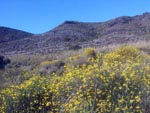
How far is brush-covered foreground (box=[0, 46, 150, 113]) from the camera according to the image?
6.91m

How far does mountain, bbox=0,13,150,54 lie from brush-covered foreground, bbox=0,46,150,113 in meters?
42.0

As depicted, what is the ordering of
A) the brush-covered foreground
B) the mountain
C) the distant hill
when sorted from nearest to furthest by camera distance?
1. the brush-covered foreground
2. the mountain
3. the distant hill

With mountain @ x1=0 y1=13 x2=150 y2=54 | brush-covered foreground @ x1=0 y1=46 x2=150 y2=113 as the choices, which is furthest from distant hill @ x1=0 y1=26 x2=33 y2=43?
brush-covered foreground @ x1=0 y1=46 x2=150 y2=113

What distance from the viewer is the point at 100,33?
2480 inches

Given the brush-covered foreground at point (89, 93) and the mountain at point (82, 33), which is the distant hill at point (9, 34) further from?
the brush-covered foreground at point (89, 93)

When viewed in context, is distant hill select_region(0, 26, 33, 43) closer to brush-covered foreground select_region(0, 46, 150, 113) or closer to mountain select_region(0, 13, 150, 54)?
mountain select_region(0, 13, 150, 54)

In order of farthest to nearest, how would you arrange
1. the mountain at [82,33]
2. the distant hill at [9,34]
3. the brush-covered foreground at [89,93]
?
the distant hill at [9,34]
the mountain at [82,33]
the brush-covered foreground at [89,93]

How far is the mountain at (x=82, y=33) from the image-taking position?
176 ft

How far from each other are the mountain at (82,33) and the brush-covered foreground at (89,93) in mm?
42001

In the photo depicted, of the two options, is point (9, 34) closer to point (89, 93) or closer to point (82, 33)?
point (82, 33)

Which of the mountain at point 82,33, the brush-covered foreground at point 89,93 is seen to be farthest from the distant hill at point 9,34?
the brush-covered foreground at point 89,93

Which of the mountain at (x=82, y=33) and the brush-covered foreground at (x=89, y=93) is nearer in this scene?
the brush-covered foreground at (x=89, y=93)

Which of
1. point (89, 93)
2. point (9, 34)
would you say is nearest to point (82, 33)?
point (9, 34)

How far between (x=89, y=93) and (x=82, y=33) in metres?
56.5
